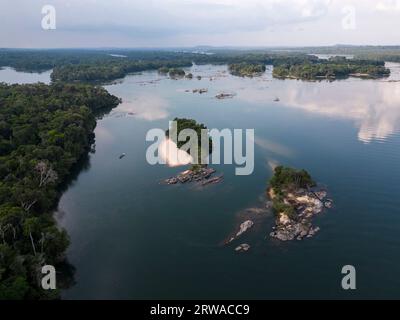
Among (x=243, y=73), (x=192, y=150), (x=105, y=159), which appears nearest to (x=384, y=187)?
(x=192, y=150)

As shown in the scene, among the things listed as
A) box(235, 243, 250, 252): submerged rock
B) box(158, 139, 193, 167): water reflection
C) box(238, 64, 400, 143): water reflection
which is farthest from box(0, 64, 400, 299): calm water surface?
box(158, 139, 193, 167): water reflection

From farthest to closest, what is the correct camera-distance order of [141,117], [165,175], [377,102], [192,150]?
[377,102]
[141,117]
[192,150]
[165,175]

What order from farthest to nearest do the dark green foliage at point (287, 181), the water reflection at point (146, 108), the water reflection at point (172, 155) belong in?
the water reflection at point (146, 108), the water reflection at point (172, 155), the dark green foliage at point (287, 181)

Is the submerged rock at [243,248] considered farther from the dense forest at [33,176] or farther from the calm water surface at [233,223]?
the dense forest at [33,176]

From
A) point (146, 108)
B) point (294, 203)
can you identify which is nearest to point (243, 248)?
point (294, 203)

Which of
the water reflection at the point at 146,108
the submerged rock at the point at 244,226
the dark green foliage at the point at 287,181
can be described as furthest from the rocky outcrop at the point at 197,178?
the water reflection at the point at 146,108

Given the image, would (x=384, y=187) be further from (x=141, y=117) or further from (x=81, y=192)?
(x=141, y=117)
